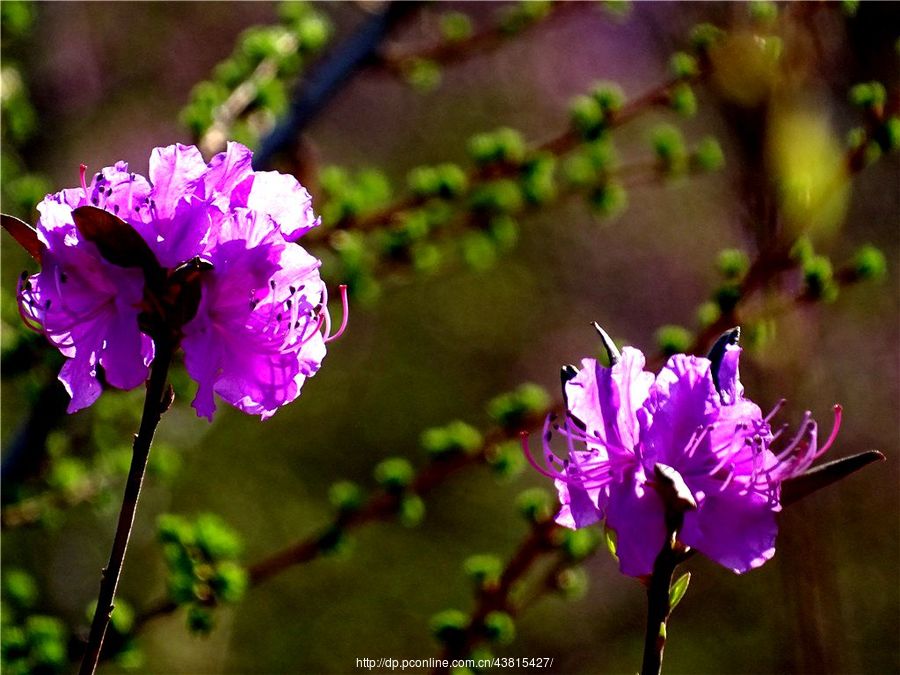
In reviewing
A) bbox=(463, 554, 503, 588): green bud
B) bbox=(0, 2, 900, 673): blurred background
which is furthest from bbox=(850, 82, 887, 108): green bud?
bbox=(463, 554, 503, 588): green bud

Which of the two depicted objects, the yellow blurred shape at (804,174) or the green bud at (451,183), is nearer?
the yellow blurred shape at (804,174)

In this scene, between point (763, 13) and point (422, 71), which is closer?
point (763, 13)

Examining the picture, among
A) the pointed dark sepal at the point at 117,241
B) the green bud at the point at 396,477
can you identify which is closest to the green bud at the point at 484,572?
the green bud at the point at 396,477

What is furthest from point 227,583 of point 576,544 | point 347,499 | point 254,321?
point 254,321

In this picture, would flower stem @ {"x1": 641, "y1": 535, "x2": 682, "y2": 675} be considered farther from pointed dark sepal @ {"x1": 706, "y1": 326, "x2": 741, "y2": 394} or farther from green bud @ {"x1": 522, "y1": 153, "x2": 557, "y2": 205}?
green bud @ {"x1": 522, "y1": 153, "x2": 557, "y2": 205}

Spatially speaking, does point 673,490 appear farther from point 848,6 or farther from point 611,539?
point 848,6

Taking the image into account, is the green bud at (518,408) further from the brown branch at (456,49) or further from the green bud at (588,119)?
the brown branch at (456,49)
